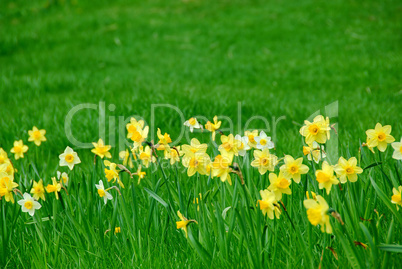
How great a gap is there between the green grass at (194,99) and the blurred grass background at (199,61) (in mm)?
26

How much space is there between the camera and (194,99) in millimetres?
3701

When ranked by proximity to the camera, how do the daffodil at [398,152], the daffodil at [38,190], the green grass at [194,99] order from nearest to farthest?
the daffodil at [398,152] < the green grass at [194,99] < the daffodil at [38,190]

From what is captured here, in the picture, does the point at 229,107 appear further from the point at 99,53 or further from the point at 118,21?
the point at 118,21

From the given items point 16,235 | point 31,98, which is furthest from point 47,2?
point 16,235

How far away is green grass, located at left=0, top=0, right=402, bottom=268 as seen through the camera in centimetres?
156

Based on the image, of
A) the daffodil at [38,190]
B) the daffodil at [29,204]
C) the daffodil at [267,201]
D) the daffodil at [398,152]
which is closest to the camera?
the daffodil at [267,201]

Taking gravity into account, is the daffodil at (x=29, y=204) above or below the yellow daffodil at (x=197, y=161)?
below

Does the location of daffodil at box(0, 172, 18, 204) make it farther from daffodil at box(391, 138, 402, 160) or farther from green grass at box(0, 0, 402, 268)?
daffodil at box(391, 138, 402, 160)

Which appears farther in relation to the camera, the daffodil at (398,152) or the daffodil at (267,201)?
the daffodil at (398,152)

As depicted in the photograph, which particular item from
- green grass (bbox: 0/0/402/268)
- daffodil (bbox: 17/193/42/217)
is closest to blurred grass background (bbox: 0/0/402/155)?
green grass (bbox: 0/0/402/268)

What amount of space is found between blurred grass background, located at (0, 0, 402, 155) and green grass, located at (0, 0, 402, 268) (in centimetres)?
3

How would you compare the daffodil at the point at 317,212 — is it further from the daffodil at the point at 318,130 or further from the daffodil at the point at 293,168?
the daffodil at the point at 318,130

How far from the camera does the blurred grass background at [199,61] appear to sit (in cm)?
362

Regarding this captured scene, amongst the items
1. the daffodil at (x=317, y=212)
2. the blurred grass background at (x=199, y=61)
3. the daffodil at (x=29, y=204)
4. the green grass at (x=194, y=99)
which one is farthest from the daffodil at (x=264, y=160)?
the blurred grass background at (x=199, y=61)
